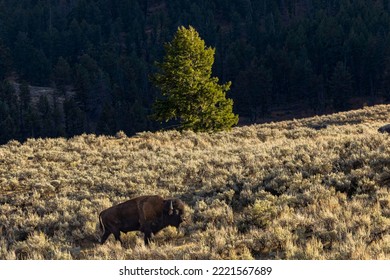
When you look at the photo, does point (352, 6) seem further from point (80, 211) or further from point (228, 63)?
point (80, 211)

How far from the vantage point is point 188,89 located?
30.2 meters

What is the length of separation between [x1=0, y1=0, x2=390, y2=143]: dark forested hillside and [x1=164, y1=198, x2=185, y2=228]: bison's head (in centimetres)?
7404

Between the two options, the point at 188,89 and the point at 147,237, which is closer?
the point at 147,237

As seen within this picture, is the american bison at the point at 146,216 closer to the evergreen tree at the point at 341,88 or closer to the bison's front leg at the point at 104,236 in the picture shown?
the bison's front leg at the point at 104,236

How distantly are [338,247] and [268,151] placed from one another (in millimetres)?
9859

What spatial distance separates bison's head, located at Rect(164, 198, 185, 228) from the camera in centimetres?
907

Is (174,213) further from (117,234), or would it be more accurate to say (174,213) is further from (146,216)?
(117,234)

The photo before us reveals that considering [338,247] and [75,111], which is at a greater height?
[75,111]

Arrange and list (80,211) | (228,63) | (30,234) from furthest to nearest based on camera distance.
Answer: (228,63), (80,211), (30,234)

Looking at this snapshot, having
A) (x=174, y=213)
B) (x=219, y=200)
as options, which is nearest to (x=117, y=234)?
(x=174, y=213)

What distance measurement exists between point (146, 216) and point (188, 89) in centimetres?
2173

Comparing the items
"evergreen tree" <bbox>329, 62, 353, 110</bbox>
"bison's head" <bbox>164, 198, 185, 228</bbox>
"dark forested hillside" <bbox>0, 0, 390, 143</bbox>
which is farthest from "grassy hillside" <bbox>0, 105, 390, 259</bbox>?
"dark forested hillside" <bbox>0, 0, 390, 143</bbox>

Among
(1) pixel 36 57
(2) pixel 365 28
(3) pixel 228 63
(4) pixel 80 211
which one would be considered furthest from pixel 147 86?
(4) pixel 80 211
